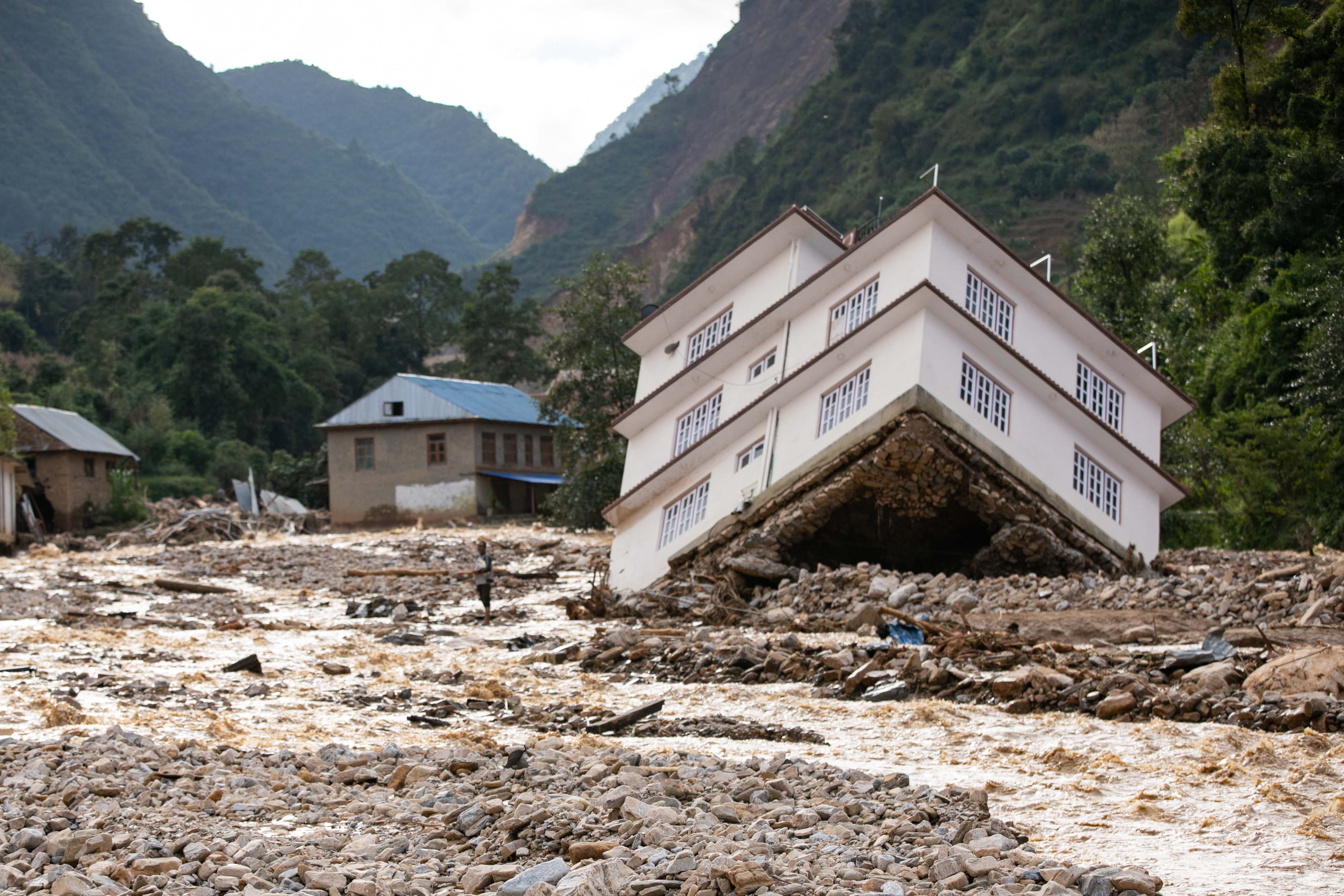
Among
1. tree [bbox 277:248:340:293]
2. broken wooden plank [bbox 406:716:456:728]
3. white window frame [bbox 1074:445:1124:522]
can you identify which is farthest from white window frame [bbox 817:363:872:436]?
tree [bbox 277:248:340:293]

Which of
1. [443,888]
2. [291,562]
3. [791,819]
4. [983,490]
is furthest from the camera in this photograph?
[291,562]

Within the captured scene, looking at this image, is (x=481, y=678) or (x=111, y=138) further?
(x=111, y=138)


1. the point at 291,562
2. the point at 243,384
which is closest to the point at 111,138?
the point at 243,384

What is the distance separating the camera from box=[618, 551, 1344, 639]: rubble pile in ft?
52.3

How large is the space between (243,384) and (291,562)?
144ft

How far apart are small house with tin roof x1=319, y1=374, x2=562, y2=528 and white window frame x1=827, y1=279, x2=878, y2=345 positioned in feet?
90.3

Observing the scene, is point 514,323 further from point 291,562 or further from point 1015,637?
point 1015,637

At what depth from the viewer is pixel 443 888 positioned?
6418 millimetres

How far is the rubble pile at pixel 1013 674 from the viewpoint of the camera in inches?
413

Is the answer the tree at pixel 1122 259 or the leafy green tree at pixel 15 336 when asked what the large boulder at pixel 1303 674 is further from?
the leafy green tree at pixel 15 336

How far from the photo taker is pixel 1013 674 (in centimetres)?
1212

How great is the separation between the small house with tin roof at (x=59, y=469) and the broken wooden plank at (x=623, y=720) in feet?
129

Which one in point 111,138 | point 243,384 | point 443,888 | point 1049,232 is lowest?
point 443,888

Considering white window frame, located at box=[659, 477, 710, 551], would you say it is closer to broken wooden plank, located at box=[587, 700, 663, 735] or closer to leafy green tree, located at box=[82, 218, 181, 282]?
broken wooden plank, located at box=[587, 700, 663, 735]
